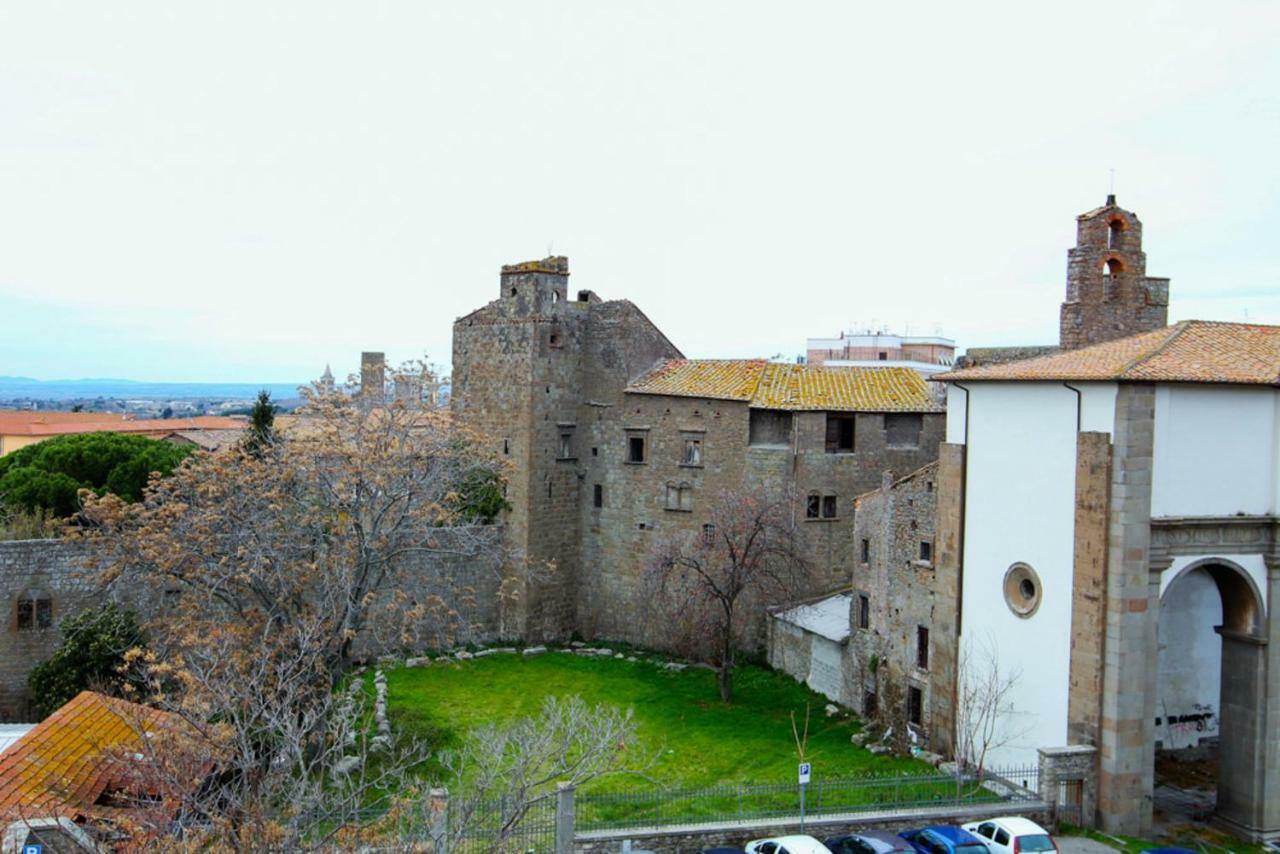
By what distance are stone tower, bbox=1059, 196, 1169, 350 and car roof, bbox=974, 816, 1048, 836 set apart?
47.8 feet

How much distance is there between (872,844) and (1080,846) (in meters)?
4.66

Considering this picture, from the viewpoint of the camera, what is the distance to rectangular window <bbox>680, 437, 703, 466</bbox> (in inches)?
1457

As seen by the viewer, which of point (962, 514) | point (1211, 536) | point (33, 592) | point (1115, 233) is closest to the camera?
point (1211, 536)

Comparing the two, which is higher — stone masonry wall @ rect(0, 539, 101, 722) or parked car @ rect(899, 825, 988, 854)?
stone masonry wall @ rect(0, 539, 101, 722)

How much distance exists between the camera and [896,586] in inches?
1107

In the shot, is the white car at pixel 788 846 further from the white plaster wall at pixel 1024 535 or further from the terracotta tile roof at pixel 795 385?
the terracotta tile roof at pixel 795 385

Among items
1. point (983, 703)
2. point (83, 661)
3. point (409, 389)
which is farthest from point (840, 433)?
point (83, 661)

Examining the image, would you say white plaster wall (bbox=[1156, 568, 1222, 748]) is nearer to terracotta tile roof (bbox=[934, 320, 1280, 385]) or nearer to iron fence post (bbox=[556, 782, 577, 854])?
terracotta tile roof (bbox=[934, 320, 1280, 385])

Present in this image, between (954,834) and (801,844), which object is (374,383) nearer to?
(801,844)

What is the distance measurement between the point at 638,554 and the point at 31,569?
1891 cm

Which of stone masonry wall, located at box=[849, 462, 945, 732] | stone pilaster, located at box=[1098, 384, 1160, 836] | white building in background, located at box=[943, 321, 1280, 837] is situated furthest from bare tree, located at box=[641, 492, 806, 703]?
stone pilaster, located at box=[1098, 384, 1160, 836]

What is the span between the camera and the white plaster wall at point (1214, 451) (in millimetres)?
21734

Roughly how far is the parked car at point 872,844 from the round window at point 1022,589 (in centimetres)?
655

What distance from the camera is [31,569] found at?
98.1ft
